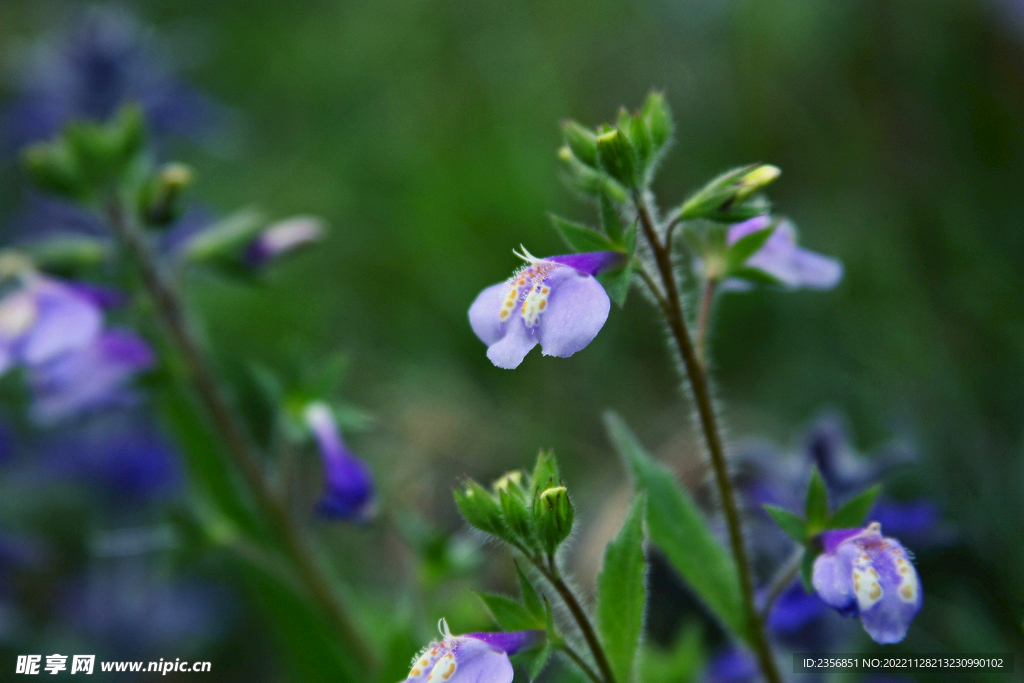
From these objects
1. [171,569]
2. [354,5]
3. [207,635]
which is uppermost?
[354,5]

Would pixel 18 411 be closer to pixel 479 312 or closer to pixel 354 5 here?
pixel 479 312

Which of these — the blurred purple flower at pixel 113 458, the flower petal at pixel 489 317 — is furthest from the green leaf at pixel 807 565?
the blurred purple flower at pixel 113 458

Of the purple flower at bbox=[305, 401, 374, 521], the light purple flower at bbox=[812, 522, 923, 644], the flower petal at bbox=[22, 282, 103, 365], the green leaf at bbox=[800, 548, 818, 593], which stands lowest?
the purple flower at bbox=[305, 401, 374, 521]

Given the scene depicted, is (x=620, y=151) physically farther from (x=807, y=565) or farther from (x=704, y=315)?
(x=807, y=565)

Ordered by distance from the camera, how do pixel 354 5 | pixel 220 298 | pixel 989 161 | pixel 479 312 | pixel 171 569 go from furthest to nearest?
pixel 354 5, pixel 220 298, pixel 989 161, pixel 171 569, pixel 479 312

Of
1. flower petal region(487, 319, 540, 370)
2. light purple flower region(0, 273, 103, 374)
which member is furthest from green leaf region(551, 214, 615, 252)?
light purple flower region(0, 273, 103, 374)

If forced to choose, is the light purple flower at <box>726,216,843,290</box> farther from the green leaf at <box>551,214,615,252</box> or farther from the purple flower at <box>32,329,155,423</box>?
the purple flower at <box>32,329,155,423</box>

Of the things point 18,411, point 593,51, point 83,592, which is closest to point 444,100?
point 593,51
